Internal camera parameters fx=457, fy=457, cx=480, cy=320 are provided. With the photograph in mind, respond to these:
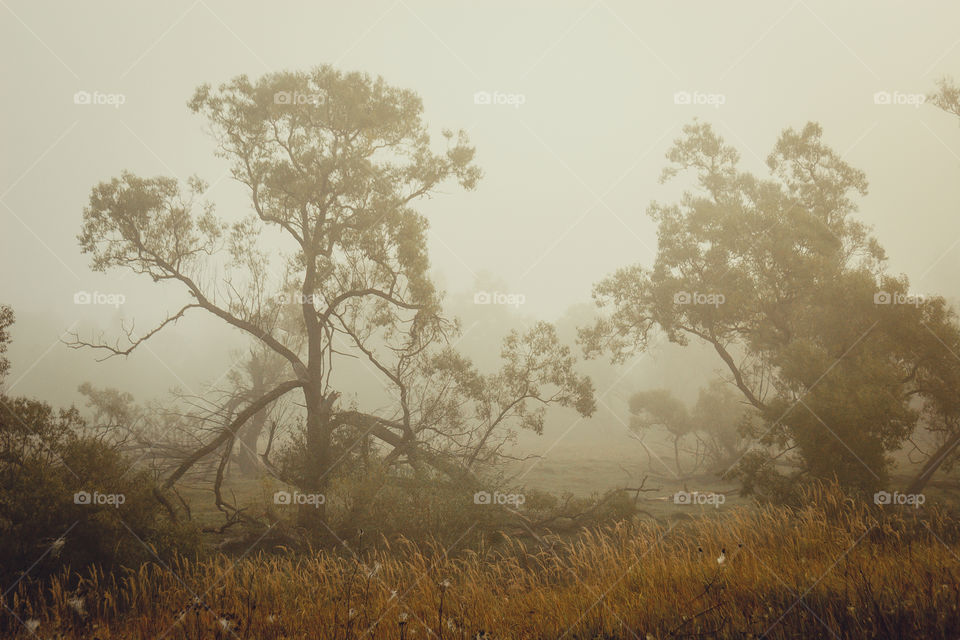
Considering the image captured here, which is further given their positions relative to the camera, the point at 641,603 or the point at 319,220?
the point at 319,220

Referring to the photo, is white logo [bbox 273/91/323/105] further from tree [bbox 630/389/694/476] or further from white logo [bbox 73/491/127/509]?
tree [bbox 630/389/694/476]

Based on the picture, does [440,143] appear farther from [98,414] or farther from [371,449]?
[98,414]

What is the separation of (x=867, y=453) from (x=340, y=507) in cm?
1500

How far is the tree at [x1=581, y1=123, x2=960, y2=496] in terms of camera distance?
12852mm

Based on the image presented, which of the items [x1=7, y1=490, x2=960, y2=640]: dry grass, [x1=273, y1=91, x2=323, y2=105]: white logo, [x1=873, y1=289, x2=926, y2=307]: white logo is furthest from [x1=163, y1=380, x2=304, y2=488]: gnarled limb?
[x1=873, y1=289, x2=926, y2=307]: white logo

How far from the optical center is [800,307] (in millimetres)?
16781

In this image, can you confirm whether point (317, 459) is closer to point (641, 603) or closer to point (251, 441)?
point (641, 603)

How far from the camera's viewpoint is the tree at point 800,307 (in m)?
12.9

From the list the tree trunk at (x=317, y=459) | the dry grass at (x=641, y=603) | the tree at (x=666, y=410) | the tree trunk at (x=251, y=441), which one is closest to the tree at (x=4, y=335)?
the dry grass at (x=641, y=603)

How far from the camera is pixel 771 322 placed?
58.6 feet

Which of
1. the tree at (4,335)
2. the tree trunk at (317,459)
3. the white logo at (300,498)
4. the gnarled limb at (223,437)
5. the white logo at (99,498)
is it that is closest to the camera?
the white logo at (99,498)

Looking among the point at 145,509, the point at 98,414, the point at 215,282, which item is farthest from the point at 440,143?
the point at 98,414

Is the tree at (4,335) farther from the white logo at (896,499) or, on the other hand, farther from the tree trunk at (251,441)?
the white logo at (896,499)

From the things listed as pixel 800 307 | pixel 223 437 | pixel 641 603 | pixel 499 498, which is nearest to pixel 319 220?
pixel 223 437
